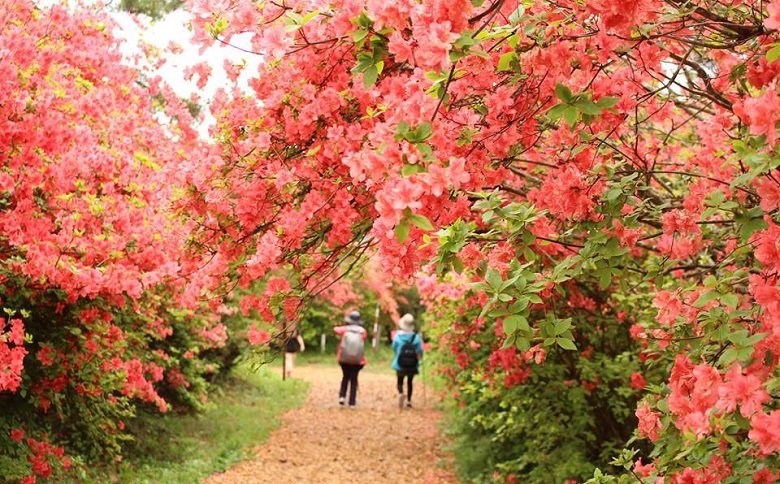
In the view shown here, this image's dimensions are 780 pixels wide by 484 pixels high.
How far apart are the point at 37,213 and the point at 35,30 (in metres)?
1.60

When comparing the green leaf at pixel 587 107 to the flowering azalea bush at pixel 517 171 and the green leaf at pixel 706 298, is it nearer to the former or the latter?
the flowering azalea bush at pixel 517 171

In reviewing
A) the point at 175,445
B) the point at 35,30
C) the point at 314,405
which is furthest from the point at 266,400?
the point at 35,30

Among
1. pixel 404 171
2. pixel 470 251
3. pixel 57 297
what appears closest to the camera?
pixel 404 171

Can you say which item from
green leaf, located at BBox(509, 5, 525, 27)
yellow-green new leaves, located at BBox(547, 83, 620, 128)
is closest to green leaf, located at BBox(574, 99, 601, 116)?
yellow-green new leaves, located at BBox(547, 83, 620, 128)

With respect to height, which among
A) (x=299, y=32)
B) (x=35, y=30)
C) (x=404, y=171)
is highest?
(x=35, y=30)

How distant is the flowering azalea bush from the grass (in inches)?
86.2

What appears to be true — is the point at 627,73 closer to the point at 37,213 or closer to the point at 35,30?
the point at 37,213

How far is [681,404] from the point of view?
95.4 inches

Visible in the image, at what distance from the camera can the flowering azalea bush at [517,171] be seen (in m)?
2.11

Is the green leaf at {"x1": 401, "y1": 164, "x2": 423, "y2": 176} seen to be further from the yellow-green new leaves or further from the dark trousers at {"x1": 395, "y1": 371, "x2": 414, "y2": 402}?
the dark trousers at {"x1": 395, "y1": 371, "x2": 414, "y2": 402}

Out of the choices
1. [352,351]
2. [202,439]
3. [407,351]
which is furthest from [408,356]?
[202,439]

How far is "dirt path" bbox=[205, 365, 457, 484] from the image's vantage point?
26.4 feet

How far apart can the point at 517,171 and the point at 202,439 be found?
623 centimetres

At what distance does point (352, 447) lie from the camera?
9.57m
